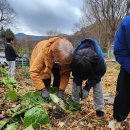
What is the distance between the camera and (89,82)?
186 inches

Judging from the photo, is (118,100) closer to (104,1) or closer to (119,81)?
(119,81)

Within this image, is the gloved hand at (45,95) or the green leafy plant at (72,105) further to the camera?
the green leafy plant at (72,105)

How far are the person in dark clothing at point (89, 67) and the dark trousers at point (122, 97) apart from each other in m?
0.35

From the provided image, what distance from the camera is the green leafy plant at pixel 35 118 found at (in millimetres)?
4148

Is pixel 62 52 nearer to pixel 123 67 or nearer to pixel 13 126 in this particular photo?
pixel 123 67

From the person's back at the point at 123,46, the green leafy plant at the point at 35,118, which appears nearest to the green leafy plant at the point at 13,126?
the green leafy plant at the point at 35,118

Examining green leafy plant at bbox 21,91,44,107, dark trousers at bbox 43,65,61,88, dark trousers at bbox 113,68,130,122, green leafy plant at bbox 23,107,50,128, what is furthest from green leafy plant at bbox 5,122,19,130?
dark trousers at bbox 113,68,130,122

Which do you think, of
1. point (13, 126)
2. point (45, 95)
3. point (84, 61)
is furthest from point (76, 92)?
point (13, 126)

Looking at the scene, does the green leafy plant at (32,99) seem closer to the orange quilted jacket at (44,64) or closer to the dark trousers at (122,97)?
the orange quilted jacket at (44,64)

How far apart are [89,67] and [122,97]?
0.55 m

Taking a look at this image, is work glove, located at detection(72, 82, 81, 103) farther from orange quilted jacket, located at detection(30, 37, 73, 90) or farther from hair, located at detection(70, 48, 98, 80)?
hair, located at detection(70, 48, 98, 80)

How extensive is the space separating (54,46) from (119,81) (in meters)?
0.92

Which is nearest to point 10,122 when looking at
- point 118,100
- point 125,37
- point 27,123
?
point 27,123

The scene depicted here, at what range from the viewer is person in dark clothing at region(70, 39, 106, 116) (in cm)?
432
